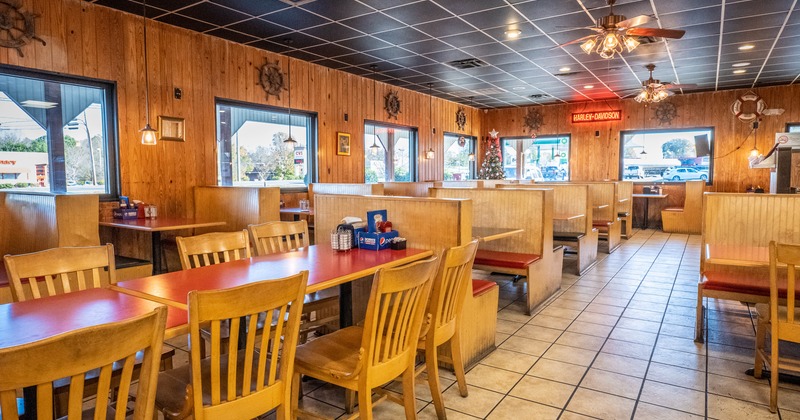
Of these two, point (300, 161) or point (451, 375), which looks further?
point (300, 161)

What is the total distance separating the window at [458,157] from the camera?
12516 mm

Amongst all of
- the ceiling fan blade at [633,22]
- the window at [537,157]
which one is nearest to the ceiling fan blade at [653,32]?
the ceiling fan blade at [633,22]

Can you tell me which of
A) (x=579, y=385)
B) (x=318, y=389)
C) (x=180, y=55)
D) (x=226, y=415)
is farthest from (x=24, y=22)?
(x=579, y=385)

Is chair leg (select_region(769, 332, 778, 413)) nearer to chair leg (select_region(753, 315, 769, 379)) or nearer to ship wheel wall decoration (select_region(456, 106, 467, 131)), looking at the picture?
chair leg (select_region(753, 315, 769, 379))

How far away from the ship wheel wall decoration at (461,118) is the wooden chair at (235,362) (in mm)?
11126

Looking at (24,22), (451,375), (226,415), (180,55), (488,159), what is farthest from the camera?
(488,159)

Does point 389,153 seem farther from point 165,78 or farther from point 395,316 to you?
point 395,316

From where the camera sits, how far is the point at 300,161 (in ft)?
27.3

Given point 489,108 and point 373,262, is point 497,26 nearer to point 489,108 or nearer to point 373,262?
point 373,262

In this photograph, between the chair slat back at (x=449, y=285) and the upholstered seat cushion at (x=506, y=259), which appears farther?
the upholstered seat cushion at (x=506, y=259)

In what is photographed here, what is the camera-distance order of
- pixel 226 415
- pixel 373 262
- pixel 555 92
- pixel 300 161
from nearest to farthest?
pixel 226 415 < pixel 373 262 < pixel 300 161 < pixel 555 92

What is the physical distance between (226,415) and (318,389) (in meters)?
1.42

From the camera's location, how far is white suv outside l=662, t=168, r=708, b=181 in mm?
11445

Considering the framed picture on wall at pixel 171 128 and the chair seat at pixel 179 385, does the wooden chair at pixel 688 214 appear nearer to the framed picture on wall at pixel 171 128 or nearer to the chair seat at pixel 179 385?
the framed picture on wall at pixel 171 128
